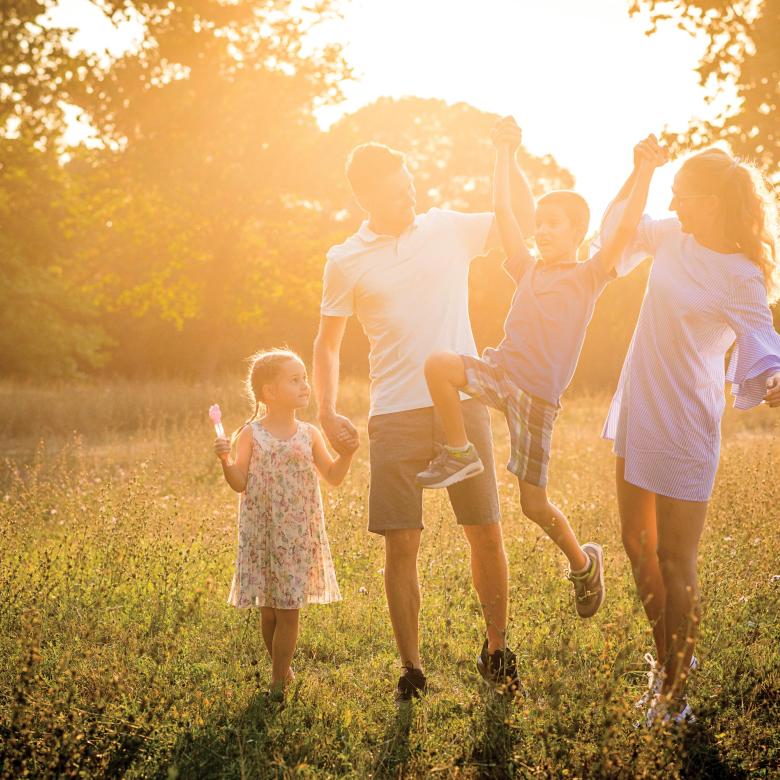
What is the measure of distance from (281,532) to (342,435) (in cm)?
59

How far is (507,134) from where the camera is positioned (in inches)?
157

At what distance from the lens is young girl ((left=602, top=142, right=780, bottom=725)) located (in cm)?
355

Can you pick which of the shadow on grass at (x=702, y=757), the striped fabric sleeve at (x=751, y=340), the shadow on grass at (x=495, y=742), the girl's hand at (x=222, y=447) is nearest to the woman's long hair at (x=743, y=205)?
the striped fabric sleeve at (x=751, y=340)

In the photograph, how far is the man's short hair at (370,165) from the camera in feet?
13.3

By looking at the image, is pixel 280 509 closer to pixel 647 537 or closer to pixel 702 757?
pixel 647 537

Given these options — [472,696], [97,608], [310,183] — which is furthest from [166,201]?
[472,696]

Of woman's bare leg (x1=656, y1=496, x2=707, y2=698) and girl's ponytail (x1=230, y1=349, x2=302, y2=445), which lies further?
girl's ponytail (x1=230, y1=349, x2=302, y2=445)

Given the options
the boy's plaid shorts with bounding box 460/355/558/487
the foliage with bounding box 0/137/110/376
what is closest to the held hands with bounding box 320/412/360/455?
the boy's plaid shorts with bounding box 460/355/558/487

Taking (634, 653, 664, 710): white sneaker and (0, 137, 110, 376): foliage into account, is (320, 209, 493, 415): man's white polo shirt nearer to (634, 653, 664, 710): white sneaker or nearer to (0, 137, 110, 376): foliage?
(634, 653, 664, 710): white sneaker

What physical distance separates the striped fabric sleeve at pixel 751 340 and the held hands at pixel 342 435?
1.67 m

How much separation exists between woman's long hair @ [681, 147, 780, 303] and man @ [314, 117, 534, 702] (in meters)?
0.83

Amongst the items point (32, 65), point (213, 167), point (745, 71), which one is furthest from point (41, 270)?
point (745, 71)

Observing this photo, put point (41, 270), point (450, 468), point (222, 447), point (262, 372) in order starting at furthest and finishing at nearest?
point (41, 270) < point (262, 372) < point (222, 447) < point (450, 468)

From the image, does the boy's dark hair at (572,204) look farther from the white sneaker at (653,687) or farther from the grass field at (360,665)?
the white sneaker at (653,687)
